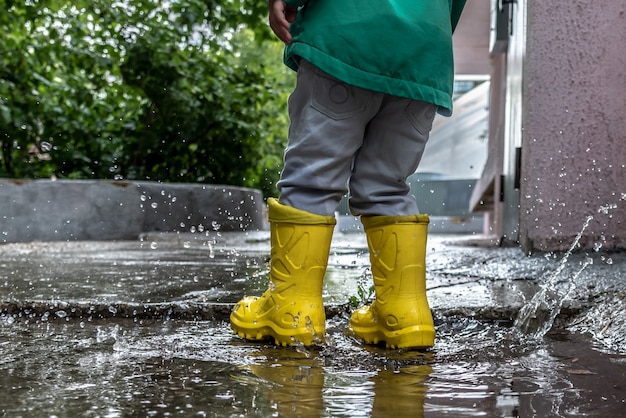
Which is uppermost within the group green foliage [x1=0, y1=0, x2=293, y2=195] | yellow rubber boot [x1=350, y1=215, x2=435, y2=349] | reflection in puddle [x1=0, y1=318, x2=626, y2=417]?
green foliage [x1=0, y1=0, x2=293, y2=195]

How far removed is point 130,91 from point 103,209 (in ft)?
7.47

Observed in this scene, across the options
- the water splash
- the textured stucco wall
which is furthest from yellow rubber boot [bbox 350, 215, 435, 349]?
the textured stucco wall

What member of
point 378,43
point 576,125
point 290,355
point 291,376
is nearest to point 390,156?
point 378,43

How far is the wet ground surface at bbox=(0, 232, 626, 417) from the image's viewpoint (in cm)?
119

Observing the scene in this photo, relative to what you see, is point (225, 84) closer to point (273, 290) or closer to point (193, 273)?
point (193, 273)

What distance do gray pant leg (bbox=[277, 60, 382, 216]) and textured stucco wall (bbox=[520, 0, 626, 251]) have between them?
5.73 feet

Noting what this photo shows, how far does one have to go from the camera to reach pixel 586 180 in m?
3.30

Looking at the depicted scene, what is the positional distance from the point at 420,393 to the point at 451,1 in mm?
1090

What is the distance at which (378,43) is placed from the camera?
175 cm

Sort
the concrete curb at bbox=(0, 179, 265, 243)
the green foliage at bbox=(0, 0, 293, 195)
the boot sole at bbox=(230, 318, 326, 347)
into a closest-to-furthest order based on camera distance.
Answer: the boot sole at bbox=(230, 318, 326, 347) < the concrete curb at bbox=(0, 179, 265, 243) < the green foliage at bbox=(0, 0, 293, 195)

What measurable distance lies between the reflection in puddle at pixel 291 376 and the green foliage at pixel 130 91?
564cm

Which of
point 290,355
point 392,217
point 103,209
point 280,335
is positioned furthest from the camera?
point 103,209

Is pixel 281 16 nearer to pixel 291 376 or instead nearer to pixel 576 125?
pixel 291 376

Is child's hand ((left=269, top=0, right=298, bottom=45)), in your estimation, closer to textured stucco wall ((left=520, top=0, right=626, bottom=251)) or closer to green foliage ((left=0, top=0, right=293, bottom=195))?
textured stucco wall ((left=520, top=0, right=626, bottom=251))
